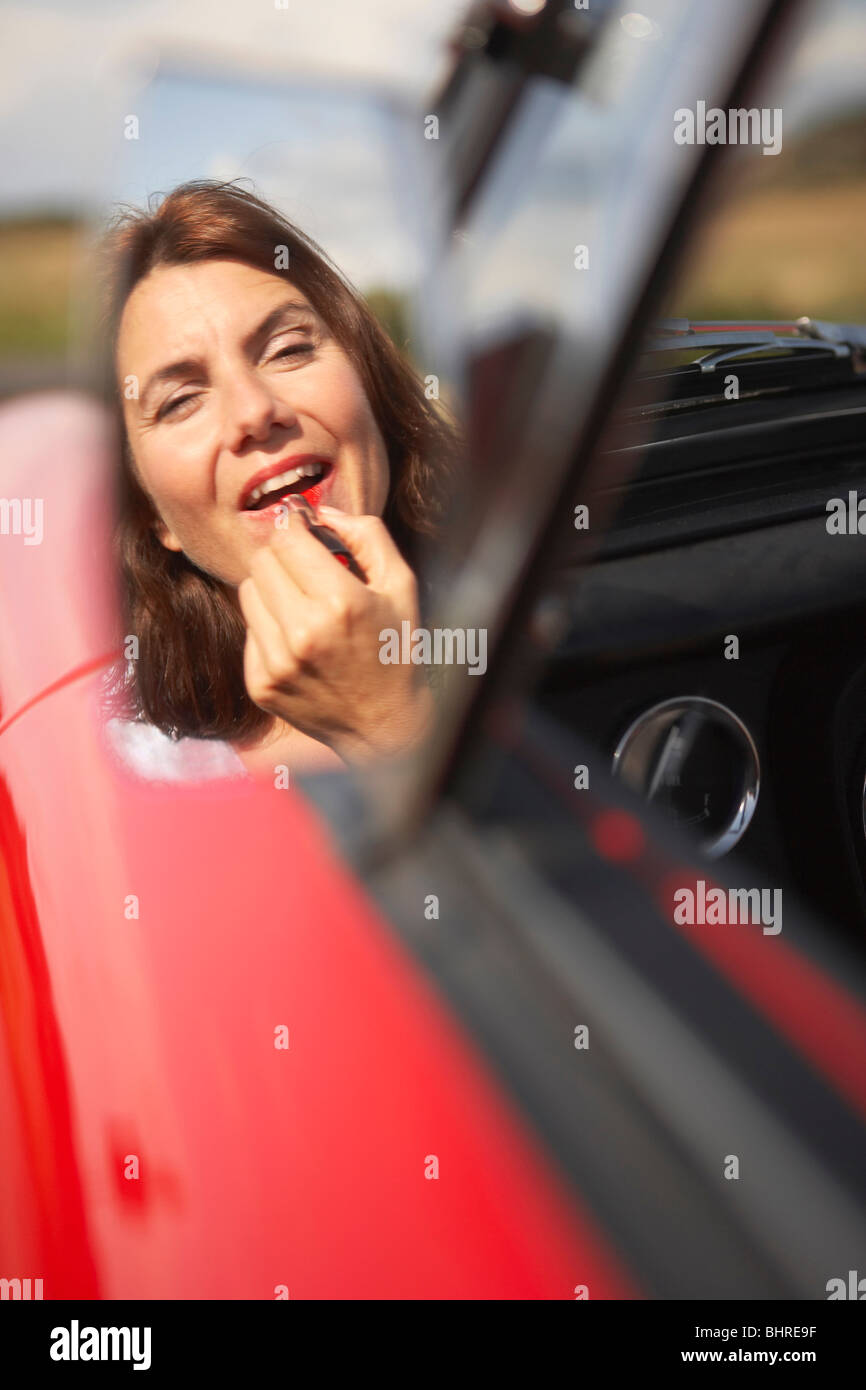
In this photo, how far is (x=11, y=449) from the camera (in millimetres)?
2248

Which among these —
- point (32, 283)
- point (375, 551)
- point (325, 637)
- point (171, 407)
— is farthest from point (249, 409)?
point (32, 283)

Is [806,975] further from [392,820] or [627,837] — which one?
[392,820]

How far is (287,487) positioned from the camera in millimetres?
1636

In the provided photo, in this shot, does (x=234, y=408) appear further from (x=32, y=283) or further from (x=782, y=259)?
(x=32, y=283)

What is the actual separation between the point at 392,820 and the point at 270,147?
1.26 meters

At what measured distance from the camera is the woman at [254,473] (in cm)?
144

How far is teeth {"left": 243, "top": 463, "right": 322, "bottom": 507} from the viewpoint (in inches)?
63.8

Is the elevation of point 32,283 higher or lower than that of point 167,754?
higher

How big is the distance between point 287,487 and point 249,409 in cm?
→ 11

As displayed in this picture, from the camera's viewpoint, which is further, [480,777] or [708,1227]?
[480,777]

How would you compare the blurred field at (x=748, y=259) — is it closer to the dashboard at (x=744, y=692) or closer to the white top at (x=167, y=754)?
the dashboard at (x=744, y=692)

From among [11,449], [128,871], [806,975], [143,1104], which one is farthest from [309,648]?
[11,449]

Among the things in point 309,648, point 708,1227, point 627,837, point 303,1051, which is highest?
point 309,648

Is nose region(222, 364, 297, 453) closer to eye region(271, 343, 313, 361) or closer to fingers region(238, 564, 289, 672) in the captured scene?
eye region(271, 343, 313, 361)
